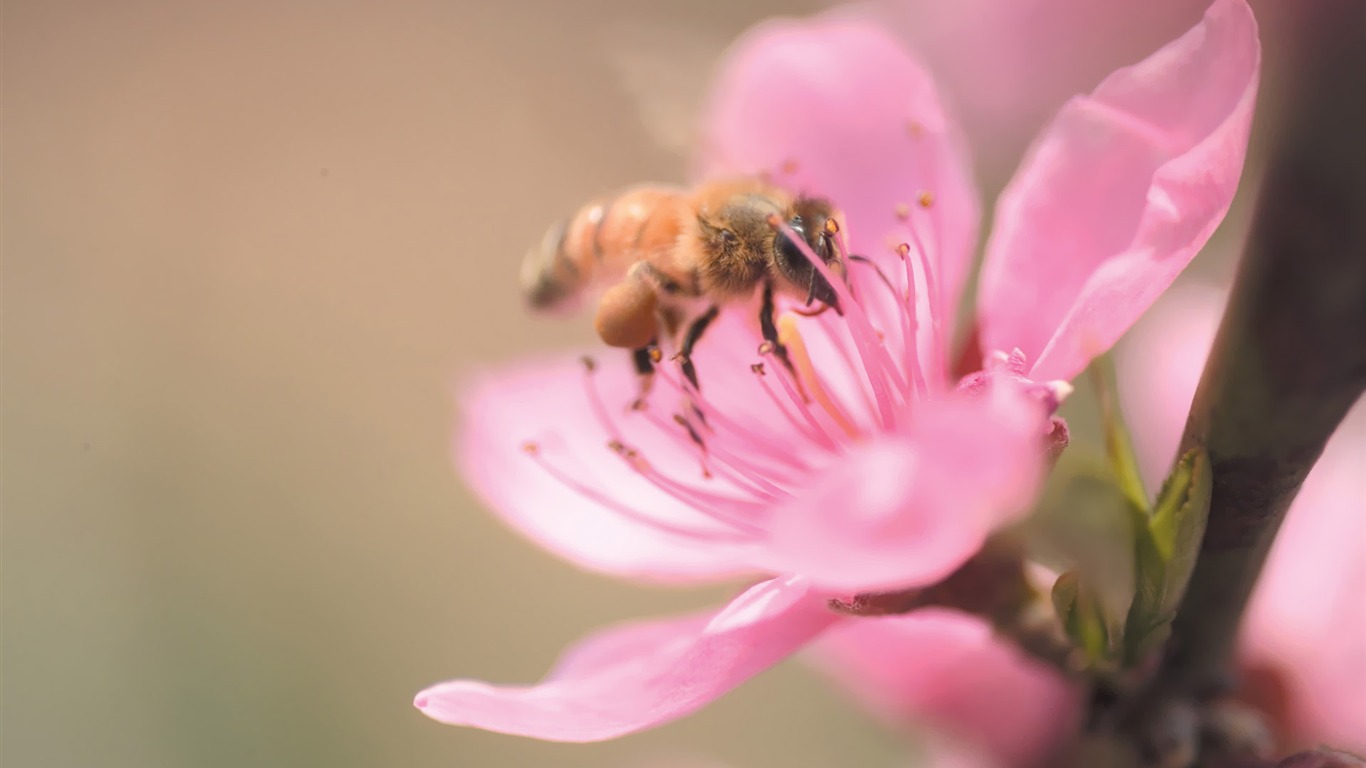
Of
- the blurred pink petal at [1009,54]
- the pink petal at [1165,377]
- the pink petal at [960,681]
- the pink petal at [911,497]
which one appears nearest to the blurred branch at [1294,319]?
the pink petal at [911,497]

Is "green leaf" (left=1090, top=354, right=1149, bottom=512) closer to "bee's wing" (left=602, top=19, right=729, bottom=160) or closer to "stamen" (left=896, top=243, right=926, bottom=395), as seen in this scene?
"stamen" (left=896, top=243, right=926, bottom=395)

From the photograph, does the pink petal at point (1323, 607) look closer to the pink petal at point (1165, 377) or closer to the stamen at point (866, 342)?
the pink petal at point (1165, 377)

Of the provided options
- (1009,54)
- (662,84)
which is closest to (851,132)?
(662,84)

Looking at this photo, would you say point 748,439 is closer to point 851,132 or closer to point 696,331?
point 696,331

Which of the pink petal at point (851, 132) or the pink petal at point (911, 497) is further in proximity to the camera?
the pink petal at point (851, 132)

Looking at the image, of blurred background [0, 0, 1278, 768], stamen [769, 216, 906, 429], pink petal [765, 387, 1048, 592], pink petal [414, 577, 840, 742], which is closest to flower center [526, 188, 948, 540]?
stamen [769, 216, 906, 429]

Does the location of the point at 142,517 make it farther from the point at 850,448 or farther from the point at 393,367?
the point at 850,448
